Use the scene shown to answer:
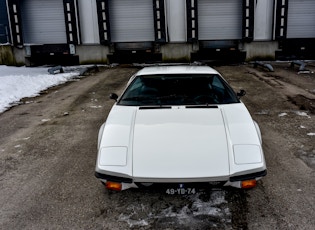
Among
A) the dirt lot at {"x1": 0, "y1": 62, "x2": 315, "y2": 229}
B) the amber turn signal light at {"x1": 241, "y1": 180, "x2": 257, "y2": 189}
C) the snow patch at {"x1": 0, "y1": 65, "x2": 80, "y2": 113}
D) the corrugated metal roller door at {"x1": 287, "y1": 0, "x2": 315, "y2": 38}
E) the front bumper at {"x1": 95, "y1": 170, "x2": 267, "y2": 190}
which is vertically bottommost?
the dirt lot at {"x1": 0, "y1": 62, "x2": 315, "y2": 229}

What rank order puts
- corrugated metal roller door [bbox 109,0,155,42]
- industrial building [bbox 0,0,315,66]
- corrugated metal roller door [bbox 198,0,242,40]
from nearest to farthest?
industrial building [bbox 0,0,315,66] → corrugated metal roller door [bbox 198,0,242,40] → corrugated metal roller door [bbox 109,0,155,42]

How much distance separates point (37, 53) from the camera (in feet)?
65.7

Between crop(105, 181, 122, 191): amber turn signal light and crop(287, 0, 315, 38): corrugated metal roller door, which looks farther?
crop(287, 0, 315, 38): corrugated metal roller door

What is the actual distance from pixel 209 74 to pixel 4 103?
6937 millimetres

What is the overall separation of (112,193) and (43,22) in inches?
740

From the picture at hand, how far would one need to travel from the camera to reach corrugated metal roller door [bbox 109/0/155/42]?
1970 centimetres

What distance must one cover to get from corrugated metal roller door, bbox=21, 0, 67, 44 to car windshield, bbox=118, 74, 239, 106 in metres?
17.0

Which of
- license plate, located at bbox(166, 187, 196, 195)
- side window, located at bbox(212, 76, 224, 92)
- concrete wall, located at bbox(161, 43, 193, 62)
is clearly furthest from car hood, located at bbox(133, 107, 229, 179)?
concrete wall, located at bbox(161, 43, 193, 62)

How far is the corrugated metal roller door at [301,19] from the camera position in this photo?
1920 cm

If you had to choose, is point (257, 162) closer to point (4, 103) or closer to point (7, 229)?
point (7, 229)

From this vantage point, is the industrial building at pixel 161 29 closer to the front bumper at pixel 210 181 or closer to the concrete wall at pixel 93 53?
the concrete wall at pixel 93 53

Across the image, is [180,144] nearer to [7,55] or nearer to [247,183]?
[247,183]

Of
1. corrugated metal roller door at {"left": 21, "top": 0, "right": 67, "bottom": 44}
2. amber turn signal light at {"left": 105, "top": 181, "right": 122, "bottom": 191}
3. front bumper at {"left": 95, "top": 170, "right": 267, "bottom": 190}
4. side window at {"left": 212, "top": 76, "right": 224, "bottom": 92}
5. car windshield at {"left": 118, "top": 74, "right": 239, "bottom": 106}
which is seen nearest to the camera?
front bumper at {"left": 95, "top": 170, "right": 267, "bottom": 190}

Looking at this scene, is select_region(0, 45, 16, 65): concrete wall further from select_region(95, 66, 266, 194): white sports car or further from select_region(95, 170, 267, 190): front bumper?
select_region(95, 170, 267, 190): front bumper
